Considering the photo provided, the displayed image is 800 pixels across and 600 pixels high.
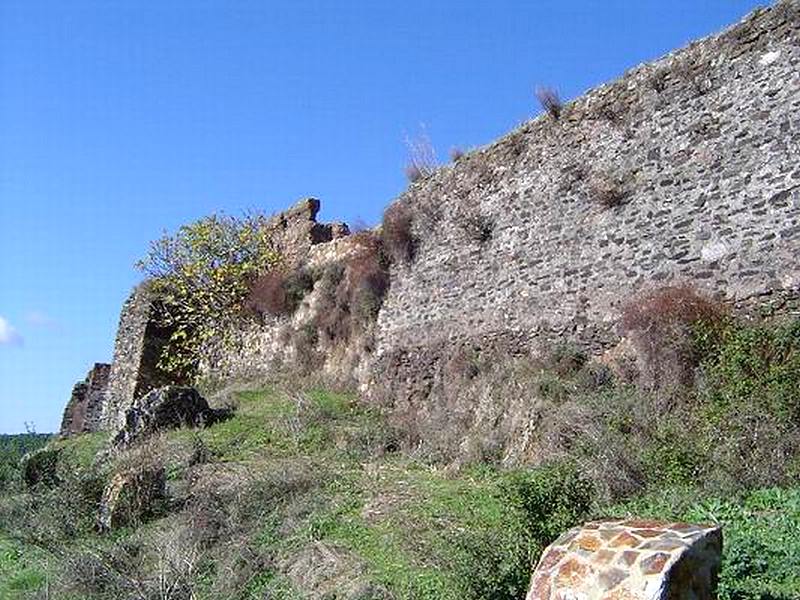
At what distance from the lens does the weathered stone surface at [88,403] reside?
74.2 feet

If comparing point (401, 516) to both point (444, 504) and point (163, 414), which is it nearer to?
point (444, 504)

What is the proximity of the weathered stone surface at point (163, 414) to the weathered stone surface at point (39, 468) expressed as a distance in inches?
45.9

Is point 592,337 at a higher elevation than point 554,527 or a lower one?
higher

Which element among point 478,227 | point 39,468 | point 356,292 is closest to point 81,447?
point 39,468

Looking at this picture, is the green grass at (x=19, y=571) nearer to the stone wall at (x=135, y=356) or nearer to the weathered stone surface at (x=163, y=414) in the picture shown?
the weathered stone surface at (x=163, y=414)

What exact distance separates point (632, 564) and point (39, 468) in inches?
494

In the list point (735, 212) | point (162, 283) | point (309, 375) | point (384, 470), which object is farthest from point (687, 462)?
point (162, 283)

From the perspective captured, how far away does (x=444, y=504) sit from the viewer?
335 inches

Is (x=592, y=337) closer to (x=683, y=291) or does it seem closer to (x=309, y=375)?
(x=683, y=291)

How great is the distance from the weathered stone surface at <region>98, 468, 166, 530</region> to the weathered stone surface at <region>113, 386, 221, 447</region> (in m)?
3.24

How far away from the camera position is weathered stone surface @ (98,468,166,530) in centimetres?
1004

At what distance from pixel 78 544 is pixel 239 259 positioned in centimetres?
1165

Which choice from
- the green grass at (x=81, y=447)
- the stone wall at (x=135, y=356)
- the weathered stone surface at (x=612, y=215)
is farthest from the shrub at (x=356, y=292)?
the stone wall at (x=135, y=356)

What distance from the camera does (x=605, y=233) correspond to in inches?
442
